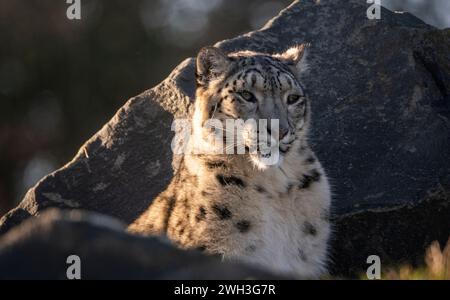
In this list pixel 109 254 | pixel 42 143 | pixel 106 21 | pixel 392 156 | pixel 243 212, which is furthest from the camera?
pixel 106 21

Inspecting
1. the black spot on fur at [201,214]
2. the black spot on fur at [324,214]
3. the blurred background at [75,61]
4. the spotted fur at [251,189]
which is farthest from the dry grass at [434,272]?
the blurred background at [75,61]

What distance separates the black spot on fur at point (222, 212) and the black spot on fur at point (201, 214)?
100 millimetres

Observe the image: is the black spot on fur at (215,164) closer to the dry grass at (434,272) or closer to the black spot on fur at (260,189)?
the black spot on fur at (260,189)

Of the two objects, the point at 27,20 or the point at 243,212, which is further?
the point at 27,20

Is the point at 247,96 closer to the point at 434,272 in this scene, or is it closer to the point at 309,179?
the point at 309,179

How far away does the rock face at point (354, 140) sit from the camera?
11430 millimetres

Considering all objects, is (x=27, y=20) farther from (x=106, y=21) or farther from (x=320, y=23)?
(x=320, y=23)

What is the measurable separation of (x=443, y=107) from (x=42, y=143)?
61.5 ft

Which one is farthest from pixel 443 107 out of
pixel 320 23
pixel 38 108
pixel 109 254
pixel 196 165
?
pixel 38 108

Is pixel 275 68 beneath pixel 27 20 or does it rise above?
beneath

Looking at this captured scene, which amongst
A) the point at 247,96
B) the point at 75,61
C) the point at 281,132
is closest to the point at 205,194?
the point at 281,132

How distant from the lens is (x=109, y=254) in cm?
625

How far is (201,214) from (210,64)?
1.70 metres

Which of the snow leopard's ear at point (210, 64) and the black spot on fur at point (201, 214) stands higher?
the snow leopard's ear at point (210, 64)
